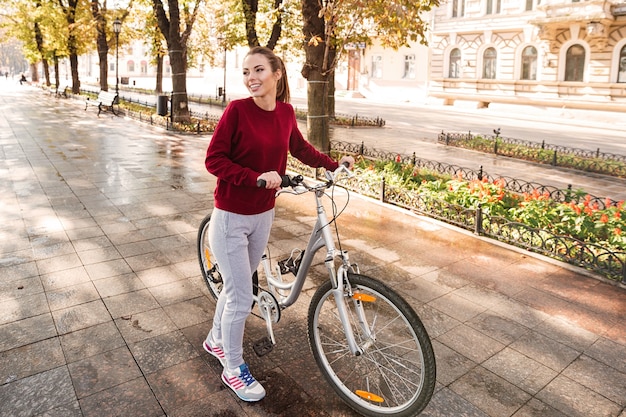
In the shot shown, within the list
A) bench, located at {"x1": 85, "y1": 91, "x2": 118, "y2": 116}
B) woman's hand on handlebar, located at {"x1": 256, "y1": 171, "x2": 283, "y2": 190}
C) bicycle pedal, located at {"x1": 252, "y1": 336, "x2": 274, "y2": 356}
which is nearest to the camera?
woman's hand on handlebar, located at {"x1": 256, "y1": 171, "x2": 283, "y2": 190}

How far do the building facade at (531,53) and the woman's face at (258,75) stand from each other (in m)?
30.5

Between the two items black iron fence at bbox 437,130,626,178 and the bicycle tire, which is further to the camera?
black iron fence at bbox 437,130,626,178

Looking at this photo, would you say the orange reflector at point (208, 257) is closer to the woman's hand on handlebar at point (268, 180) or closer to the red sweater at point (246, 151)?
the red sweater at point (246, 151)

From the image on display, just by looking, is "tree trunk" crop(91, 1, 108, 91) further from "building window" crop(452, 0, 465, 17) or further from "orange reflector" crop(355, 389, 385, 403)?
"orange reflector" crop(355, 389, 385, 403)

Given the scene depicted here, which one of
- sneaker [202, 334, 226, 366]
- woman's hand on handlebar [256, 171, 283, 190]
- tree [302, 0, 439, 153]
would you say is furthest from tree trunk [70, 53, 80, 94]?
woman's hand on handlebar [256, 171, 283, 190]

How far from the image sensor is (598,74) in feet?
94.8

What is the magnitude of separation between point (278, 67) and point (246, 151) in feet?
1.88

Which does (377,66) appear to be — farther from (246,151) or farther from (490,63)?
(246,151)

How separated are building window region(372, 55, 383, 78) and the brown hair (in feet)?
136

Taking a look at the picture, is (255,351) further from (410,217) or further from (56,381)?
(410,217)

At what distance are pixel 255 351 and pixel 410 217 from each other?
4.79 meters

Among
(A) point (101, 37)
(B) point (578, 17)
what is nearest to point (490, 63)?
(B) point (578, 17)

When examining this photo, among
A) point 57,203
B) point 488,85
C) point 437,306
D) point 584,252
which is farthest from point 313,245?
point 488,85

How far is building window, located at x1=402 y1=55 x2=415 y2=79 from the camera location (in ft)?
132
